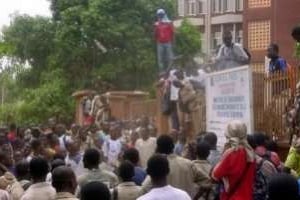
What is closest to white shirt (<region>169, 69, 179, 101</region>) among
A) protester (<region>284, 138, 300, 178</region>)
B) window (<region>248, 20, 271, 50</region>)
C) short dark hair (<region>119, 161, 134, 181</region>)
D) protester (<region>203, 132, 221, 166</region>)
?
protester (<region>203, 132, 221, 166</region>)

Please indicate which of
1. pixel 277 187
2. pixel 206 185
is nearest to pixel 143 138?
pixel 206 185

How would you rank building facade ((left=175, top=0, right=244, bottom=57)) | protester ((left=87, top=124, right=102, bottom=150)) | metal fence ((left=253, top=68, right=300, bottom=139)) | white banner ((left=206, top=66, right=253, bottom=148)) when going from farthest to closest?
building facade ((left=175, top=0, right=244, bottom=57)), protester ((left=87, top=124, right=102, bottom=150)), metal fence ((left=253, top=68, right=300, bottom=139)), white banner ((left=206, top=66, right=253, bottom=148))

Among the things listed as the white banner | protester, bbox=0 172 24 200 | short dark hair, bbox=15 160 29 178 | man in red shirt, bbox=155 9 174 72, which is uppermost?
man in red shirt, bbox=155 9 174 72

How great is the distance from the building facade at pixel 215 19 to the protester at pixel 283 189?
149 feet

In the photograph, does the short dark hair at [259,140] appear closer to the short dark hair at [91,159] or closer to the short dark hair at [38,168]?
the short dark hair at [91,159]

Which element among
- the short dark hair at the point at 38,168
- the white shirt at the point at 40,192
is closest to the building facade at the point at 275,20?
the short dark hair at the point at 38,168

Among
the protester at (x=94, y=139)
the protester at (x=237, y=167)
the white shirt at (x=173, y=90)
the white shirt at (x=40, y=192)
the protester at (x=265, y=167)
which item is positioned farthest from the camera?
the white shirt at (x=173, y=90)

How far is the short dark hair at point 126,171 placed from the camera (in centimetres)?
844

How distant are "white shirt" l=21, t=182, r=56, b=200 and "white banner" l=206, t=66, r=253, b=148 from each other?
4.23 m

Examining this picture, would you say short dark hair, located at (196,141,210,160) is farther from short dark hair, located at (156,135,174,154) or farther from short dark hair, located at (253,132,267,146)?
short dark hair, located at (253,132,267,146)

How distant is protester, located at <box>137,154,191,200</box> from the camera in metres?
7.23

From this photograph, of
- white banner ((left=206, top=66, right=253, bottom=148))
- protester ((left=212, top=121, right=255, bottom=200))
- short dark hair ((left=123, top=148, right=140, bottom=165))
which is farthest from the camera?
white banner ((left=206, top=66, right=253, bottom=148))

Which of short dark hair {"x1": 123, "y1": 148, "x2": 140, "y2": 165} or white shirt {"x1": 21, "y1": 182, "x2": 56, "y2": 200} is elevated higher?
short dark hair {"x1": 123, "y1": 148, "x2": 140, "y2": 165}

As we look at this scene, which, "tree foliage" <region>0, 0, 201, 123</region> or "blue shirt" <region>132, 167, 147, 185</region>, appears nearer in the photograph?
"blue shirt" <region>132, 167, 147, 185</region>
